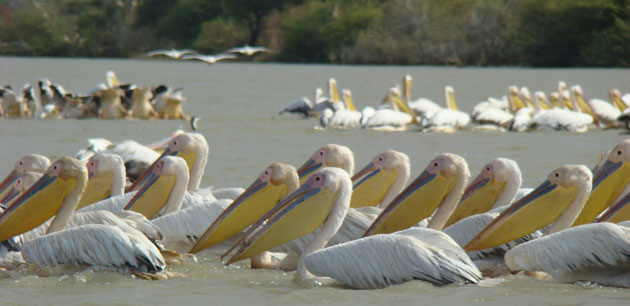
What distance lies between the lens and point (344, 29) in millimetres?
40500

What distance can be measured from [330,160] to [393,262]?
4.82 feet

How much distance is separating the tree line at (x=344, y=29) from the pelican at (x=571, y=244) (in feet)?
89.4

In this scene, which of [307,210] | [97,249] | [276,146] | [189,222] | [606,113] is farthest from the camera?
[606,113]

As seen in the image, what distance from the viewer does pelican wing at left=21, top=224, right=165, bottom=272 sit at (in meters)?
4.20

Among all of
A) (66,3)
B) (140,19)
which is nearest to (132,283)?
(140,19)

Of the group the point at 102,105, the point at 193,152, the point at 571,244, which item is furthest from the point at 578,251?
the point at 102,105

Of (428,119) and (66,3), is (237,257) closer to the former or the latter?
(428,119)

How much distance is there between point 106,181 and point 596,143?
21.4 feet

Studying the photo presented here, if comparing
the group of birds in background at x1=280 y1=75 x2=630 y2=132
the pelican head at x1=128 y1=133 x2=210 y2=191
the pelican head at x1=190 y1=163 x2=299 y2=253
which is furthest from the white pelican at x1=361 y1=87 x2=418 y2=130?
the pelican head at x1=190 y1=163 x2=299 y2=253

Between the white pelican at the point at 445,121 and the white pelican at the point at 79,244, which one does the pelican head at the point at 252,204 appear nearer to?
the white pelican at the point at 79,244

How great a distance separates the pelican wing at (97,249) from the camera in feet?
13.8

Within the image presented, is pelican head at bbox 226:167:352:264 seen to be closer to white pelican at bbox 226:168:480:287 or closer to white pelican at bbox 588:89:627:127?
white pelican at bbox 226:168:480:287

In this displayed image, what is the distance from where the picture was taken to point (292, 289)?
4.21 m

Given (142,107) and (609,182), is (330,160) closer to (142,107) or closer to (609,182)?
(609,182)
